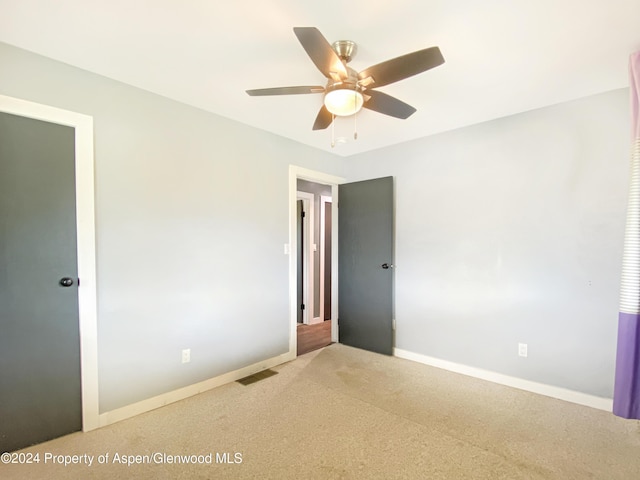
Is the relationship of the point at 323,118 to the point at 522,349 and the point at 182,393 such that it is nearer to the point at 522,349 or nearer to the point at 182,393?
the point at 182,393

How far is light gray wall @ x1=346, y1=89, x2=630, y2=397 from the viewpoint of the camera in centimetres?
227

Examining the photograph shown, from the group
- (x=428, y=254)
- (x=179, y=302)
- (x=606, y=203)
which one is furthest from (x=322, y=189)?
(x=606, y=203)

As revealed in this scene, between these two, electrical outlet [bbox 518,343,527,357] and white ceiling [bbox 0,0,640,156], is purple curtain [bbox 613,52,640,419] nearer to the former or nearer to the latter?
white ceiling [bbox 0,0,640,156]

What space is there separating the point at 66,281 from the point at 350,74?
218 centimetres

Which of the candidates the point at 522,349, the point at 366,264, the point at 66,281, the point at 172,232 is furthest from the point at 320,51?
the point at 522,349

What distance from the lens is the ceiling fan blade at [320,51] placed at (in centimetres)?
126

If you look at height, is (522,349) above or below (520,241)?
below

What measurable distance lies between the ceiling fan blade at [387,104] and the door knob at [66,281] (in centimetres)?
222

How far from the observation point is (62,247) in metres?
1.92

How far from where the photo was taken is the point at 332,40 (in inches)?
65.7

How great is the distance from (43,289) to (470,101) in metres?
3.31

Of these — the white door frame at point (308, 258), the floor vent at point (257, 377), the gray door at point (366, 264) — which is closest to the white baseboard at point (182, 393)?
the floor vent at point (257, 377)

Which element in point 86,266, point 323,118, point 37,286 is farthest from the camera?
point 323,118

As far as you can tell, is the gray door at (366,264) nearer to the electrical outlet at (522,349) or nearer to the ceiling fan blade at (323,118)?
the electrical outlet at (522,349)
